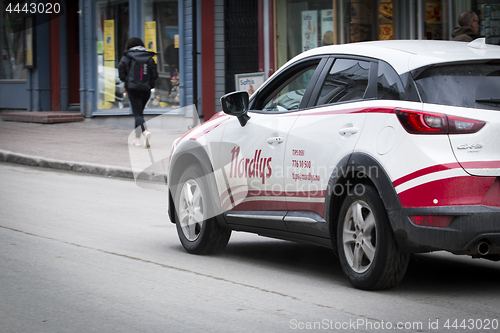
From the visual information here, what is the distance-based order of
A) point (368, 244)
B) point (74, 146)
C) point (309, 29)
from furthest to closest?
point (309, 29) < point (74, 146) < point (368, 244)

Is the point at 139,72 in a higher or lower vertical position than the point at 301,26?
lower

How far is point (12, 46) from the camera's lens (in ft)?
82.0

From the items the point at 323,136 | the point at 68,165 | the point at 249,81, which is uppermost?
the point at 249,81

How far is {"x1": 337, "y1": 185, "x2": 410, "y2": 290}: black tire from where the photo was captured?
15.3 ft

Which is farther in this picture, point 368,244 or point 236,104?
point 236,104

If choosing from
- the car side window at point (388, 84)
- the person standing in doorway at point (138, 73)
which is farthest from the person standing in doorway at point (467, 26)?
the person standing in doorway at point (138, 73)

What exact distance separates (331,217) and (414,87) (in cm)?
Answer: 107

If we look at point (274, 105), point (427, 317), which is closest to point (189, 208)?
point (274, 105)

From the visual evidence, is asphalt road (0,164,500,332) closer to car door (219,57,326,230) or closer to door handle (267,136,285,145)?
car door (219,57,326,230)

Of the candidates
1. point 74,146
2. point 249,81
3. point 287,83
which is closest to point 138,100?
point 74,146

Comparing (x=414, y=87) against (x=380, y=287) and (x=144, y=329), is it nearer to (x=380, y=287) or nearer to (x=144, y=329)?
(x=380, y=287)

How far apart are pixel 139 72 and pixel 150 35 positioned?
5185mm

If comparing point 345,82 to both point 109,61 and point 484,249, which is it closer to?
point 484,249

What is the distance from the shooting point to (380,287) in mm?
4840
